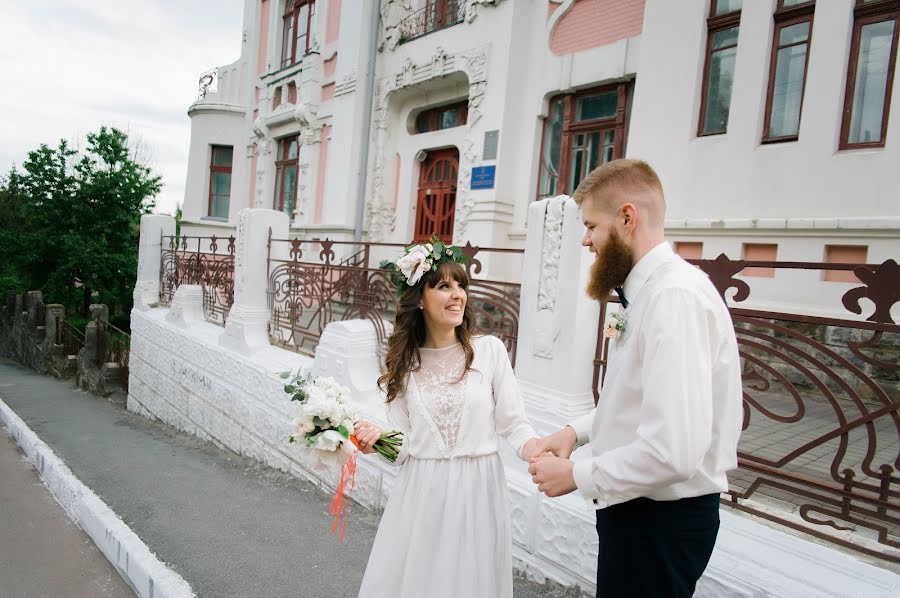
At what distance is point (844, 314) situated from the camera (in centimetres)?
529

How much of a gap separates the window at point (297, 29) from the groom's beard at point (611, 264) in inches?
537

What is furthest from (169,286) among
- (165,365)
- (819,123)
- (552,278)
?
(819,123)

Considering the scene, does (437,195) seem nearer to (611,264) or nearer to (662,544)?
(611,264)

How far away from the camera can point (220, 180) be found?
16109 millimetres

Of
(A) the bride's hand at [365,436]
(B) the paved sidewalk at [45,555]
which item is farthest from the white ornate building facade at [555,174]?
(B) the paved sidewalk at [45,555]

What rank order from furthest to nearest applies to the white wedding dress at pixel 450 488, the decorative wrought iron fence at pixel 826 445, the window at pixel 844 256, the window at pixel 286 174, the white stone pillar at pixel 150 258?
1. the window at pixel 286 174
2. the white stone pillar at pixel 150 258
3. the window at pixel 844 256
4. the decorative wrought iron fence at pixel 826 445
5. the white wedding dress at pixel 450 488

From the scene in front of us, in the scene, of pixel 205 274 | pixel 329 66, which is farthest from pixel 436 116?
pixel 205 274

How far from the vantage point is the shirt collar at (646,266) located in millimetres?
1435

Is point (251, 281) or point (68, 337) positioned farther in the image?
point (68, 337)

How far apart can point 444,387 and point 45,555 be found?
329cm

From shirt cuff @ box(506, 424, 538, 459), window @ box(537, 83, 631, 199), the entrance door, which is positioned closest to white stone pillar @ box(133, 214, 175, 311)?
the entrance door

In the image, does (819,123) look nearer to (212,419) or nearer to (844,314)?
(844,314)

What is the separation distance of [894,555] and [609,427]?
1852mm

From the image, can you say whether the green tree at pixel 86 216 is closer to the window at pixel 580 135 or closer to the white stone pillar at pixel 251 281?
the white stone pillar at pixel 251 281
